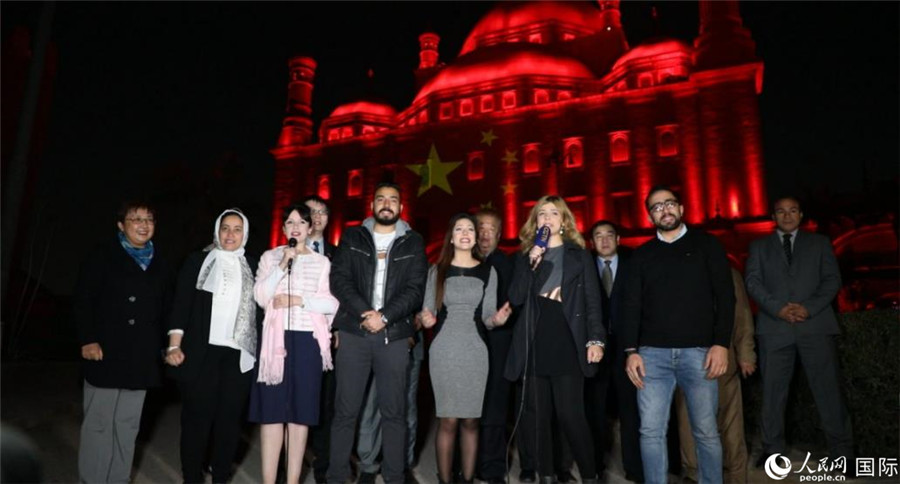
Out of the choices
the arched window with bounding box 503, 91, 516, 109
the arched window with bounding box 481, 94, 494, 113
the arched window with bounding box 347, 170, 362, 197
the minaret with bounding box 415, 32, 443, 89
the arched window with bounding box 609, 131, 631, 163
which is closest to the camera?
the arched window with bounding box 609, 131, 631, 163

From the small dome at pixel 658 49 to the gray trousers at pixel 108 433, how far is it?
29201 millimetres

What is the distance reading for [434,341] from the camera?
4699mm

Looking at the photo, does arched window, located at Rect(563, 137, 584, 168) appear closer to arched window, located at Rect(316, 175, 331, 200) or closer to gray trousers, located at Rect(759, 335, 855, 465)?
arched window, located at Rect(316, 175, 331, 200)

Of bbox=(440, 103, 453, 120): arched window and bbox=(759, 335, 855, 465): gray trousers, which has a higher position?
bbox=(440, 103, 453, 120): arched window

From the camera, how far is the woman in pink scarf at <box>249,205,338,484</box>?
429 centimetres

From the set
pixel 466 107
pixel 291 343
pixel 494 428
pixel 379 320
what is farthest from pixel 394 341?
pixel 466 107

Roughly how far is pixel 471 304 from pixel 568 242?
0.88 m

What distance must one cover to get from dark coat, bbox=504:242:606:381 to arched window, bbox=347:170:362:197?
28.2 metres

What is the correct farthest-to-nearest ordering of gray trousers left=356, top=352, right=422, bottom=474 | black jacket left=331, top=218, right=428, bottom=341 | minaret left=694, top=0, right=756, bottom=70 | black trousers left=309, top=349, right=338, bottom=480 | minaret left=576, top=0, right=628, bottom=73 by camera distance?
minaret left=576, top=0, right=628, bottom=73, minaret left=694, top=0, right=756, bottom=70, black trousers left=309, top=349, right=338, bottom=480, gray trousers left=356, top=352, right=422, bottom=474, black jacket left=331, top=218, right=428, bottom=341

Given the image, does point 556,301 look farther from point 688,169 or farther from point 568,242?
point 688,169

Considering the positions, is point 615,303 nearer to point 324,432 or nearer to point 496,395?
point 496,395

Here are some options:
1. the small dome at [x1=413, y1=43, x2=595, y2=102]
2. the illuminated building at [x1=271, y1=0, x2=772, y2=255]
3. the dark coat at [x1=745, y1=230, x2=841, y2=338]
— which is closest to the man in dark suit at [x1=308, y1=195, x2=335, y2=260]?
the dark coat at [x1=745, y1=230, x2=841, y2=338]

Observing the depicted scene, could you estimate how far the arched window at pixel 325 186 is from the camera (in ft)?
108

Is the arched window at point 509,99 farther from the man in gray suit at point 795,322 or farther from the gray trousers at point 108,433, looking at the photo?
the gray trousers at point 108,433
